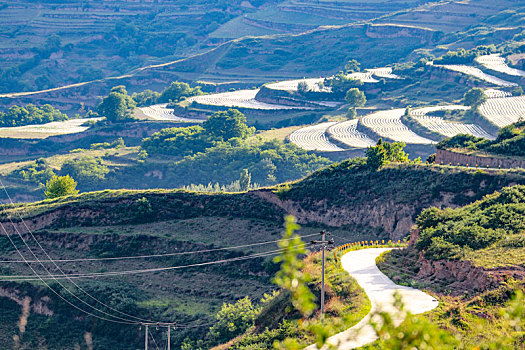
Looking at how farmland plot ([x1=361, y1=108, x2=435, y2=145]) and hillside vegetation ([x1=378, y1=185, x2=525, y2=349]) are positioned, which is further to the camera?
farmland plot ([x1=361, y1=108, x2=435, y2=145])

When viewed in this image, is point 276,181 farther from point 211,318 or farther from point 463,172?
point 211,318

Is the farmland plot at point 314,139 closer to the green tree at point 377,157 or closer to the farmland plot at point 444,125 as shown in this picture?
the farmland plot at point 444,125

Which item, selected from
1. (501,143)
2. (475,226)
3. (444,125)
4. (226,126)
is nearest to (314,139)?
(226,126)

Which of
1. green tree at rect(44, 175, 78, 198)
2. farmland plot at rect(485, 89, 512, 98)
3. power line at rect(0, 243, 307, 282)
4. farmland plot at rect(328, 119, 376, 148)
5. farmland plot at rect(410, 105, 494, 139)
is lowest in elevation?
farmland plot at rect(328, 119, 376, 148)

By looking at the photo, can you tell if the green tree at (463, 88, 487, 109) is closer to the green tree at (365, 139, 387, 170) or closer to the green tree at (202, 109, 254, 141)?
the green tree at (202, 109, 254, 141)

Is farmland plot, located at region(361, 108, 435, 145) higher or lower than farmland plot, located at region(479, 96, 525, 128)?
lower

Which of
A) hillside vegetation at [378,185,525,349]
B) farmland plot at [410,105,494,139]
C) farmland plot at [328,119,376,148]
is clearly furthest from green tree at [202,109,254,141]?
hillside vegetation at [378,185,525,349]
